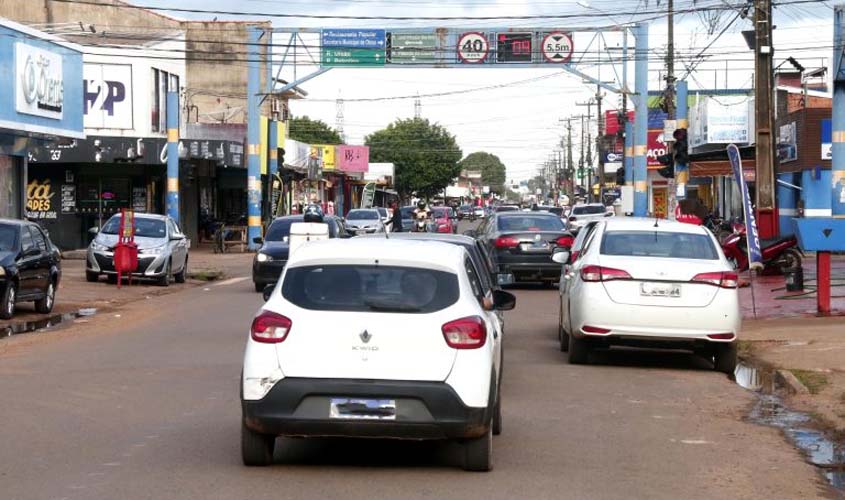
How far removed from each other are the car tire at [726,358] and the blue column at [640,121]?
33615 mm

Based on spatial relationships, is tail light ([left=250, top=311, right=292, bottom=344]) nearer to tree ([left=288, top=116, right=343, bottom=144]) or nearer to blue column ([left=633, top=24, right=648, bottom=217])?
blue column ([left=633, top=24, right=648, bottom=217])

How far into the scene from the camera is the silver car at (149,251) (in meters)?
29.0

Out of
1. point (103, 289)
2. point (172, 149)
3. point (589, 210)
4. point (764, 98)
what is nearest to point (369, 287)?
point (764, 98)

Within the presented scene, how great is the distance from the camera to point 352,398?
8.22 m

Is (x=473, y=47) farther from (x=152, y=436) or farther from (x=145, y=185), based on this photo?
(x=152, y=436)

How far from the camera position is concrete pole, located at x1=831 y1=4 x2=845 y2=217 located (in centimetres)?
2631

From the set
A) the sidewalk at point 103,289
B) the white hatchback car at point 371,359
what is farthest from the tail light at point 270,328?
the sidewalk at point 103,289

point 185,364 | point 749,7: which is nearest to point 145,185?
point 749,7

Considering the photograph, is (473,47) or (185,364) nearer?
(185,364)

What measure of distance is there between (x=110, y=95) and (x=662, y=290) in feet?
122

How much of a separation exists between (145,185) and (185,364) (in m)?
35.2

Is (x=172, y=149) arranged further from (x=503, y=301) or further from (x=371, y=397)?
(x=371, y=397)

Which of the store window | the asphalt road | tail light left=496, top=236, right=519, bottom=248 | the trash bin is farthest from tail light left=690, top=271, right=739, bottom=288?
the store window

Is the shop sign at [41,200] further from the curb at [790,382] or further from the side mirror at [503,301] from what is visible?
the side mirror at [503,301]
